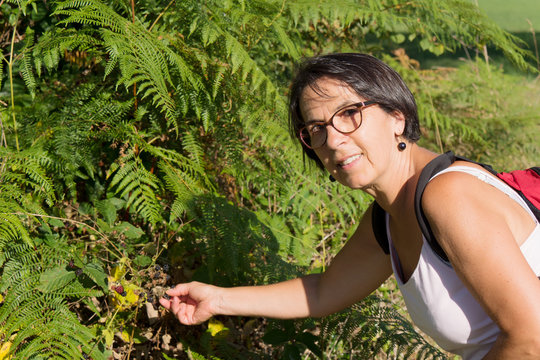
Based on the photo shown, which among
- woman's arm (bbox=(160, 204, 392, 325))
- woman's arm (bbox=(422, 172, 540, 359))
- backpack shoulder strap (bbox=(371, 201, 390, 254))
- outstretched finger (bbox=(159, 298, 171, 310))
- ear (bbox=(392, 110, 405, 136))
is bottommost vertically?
outstretched finger (bbox=(159, 298, 171, 310))

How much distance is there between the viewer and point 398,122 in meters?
1.90

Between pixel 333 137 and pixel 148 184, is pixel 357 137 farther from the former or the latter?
pixel 148 184

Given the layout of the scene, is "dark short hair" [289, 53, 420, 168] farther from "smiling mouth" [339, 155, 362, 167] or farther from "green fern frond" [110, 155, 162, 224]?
"green fern frond" [110, 155, 162, 224]

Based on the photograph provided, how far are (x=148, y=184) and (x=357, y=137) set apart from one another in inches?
45.6

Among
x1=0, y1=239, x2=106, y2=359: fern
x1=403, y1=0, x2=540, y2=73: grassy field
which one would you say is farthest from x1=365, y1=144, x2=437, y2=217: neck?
x1=403, y1=0, x2=540, y2=73: grassy field

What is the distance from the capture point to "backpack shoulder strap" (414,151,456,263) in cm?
168

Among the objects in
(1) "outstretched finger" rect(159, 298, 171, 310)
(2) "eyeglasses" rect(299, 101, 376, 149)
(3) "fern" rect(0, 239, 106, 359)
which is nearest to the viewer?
(2) "eyeglasses" rect(299, 101, 376, 149)

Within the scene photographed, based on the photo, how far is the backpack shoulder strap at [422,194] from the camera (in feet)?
5.50

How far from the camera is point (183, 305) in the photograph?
7.48ft

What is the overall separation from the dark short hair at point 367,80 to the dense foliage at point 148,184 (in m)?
0.72

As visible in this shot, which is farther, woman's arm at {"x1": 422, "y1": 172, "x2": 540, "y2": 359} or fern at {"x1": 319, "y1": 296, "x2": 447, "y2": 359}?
fern at {"x1": 319, "y1": 296, "x2": 447, "y2": 359}

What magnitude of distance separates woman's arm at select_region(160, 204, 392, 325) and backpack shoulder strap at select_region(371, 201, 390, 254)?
1.7 inches

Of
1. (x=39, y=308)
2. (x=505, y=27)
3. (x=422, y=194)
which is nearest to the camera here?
(x=422, y=194)

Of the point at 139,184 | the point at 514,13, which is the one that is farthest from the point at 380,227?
the point at 514,13
